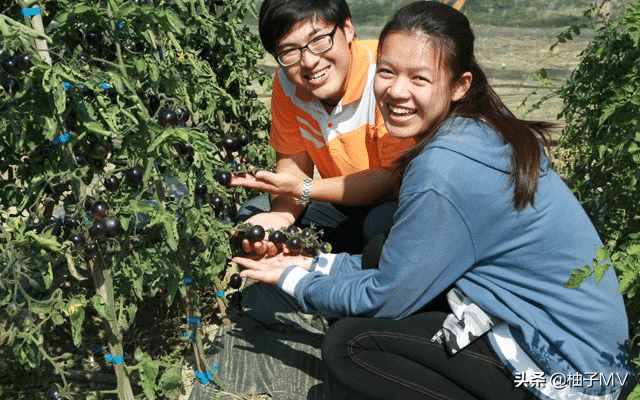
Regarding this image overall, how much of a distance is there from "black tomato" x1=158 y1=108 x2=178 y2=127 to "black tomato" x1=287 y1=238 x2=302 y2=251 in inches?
22.9

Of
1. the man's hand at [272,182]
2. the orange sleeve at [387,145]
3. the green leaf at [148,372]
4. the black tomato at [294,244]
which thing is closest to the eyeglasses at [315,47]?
the orange sleeve at [387,145]

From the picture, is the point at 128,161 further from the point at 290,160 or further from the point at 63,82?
Result: the point at 290,160

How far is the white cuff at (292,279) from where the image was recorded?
2.24 meters

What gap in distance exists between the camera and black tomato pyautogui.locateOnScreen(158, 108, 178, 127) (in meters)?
1.86

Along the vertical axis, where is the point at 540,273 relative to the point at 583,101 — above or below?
below

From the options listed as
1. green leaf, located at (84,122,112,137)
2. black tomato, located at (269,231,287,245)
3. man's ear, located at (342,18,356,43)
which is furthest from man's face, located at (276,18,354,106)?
green leaf, located at (84,122,112,137)

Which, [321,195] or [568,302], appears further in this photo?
[321,195]

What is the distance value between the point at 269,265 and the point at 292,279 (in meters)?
0.13

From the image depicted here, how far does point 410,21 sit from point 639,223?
3.85ft

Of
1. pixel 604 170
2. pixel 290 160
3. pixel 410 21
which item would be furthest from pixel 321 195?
pixel 604 170

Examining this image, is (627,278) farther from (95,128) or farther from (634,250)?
(95,128)

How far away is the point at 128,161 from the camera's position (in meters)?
1.90

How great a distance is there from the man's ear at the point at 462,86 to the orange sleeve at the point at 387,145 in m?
0.47

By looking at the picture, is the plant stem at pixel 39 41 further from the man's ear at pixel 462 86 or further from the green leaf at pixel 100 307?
the man's ear at pixel 462 86
